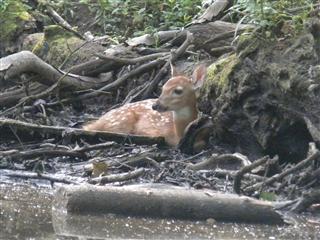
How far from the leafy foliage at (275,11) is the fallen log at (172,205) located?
2.22 m

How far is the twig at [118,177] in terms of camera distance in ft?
23.0

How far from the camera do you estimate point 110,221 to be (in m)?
5.95

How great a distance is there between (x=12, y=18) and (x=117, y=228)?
273 inches

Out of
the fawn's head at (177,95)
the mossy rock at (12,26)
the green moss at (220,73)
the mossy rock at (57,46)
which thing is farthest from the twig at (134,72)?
the mossy rock at (12,26)

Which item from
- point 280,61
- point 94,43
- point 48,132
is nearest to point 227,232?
point 280,61

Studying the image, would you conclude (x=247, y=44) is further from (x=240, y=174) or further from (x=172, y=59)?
(x=240, y=174)

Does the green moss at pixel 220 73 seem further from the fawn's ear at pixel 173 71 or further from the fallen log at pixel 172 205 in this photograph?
the fallen log at pixel 172 205

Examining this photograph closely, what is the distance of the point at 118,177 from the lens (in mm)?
7066

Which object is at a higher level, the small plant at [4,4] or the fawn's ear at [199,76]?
the fawn's ear at [199,76]

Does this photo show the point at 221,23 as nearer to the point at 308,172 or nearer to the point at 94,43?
the point at 94,43

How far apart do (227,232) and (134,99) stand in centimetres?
450

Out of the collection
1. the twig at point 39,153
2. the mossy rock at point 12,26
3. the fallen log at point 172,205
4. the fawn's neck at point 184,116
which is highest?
the fallen log at point 172,205

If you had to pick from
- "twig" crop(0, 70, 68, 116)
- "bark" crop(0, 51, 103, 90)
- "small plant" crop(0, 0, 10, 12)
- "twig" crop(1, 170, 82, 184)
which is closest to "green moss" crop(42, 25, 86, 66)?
"small plant" crop(0, 0, 10, 12)

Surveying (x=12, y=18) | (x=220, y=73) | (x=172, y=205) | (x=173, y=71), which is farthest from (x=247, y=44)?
(x=12, y=18)
